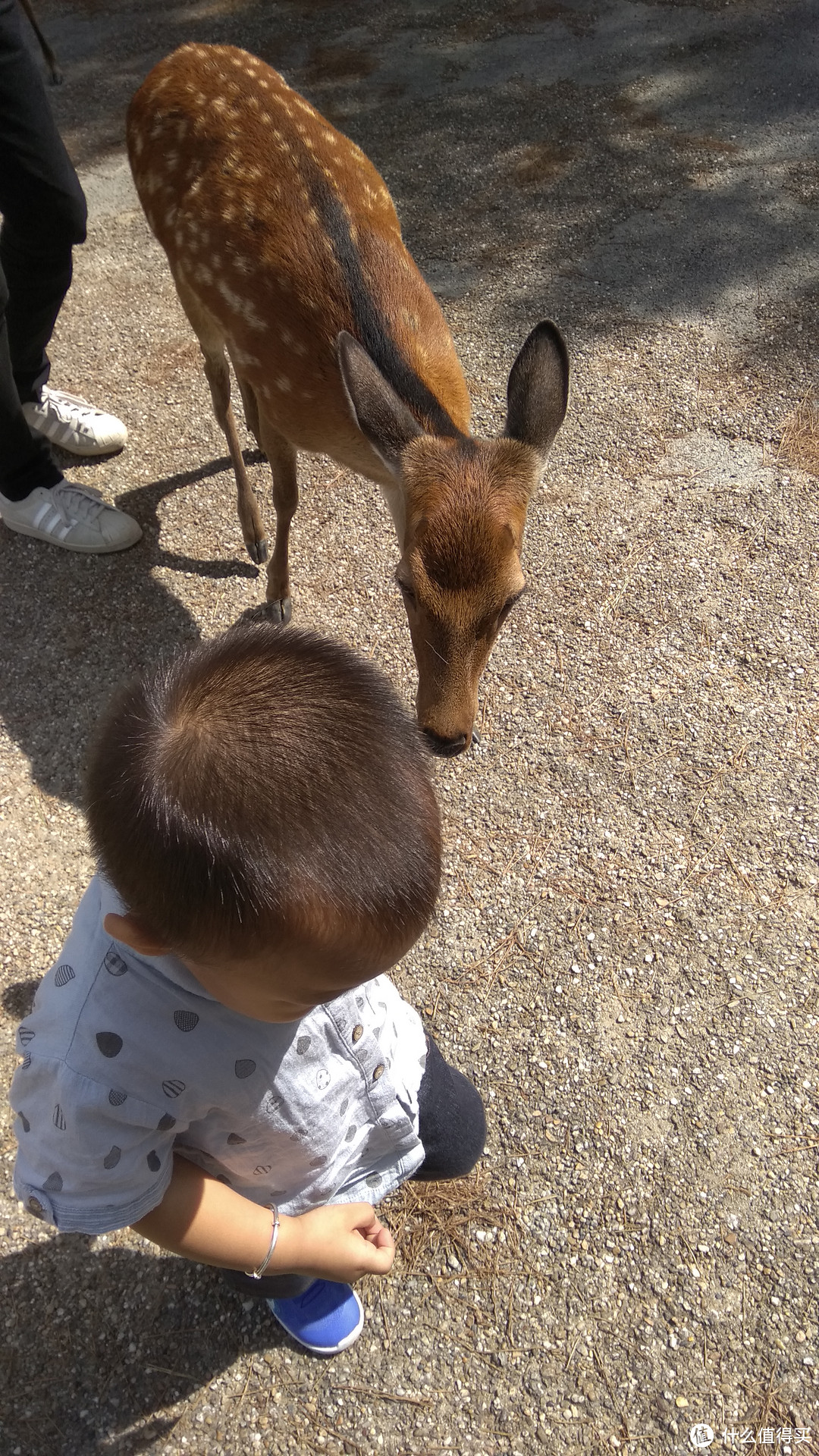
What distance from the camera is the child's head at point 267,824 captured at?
1.03 m

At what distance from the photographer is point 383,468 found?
2.91m

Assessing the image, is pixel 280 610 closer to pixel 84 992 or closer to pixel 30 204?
pixel 30 204

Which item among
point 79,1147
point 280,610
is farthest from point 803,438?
point 79,1147

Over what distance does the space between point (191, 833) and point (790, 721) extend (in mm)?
2536

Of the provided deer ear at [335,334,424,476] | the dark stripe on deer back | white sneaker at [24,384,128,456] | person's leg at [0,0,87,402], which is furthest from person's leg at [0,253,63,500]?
deer ear at [335,334,424,476]

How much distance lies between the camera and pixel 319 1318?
1.86 meters

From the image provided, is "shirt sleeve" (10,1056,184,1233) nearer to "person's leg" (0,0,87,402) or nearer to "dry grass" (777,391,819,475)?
"person's leg" (0,0,87,402)

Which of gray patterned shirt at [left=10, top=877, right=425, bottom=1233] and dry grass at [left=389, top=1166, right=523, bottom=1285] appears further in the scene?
dry grass at [left=389, top=1166, right=523, bottom=1285]

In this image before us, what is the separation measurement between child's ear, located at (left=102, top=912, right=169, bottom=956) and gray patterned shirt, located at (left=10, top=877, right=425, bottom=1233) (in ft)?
0.35

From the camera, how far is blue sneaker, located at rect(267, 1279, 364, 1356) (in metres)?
1.85

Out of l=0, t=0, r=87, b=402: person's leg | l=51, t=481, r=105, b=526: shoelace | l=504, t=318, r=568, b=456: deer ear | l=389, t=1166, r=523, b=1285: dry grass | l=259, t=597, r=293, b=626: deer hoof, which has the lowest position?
l=389, t=1166, r=523, b=1285: dry grass

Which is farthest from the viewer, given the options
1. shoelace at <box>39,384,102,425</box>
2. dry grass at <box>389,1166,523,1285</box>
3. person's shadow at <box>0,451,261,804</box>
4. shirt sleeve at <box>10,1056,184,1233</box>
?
shoelace at <box>39,384,102,425</box>

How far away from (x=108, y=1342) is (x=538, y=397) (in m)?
2.59

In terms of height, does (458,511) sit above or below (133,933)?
below
